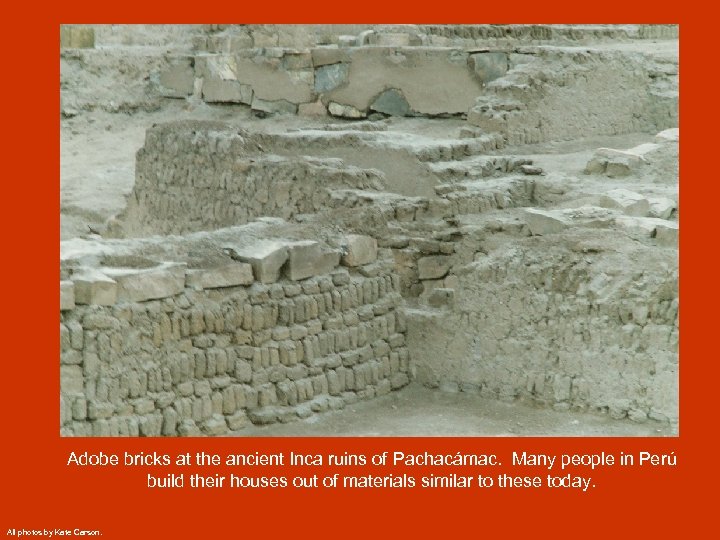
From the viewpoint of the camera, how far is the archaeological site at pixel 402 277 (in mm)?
7164

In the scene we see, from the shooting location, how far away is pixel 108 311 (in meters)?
6.86

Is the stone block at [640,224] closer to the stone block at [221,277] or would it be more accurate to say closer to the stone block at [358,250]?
the stone block at [358,250]

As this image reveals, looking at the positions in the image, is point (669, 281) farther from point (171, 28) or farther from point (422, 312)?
point (171, 28)

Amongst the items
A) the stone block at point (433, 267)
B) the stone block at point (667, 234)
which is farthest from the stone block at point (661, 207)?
the stone block at point (433, 267)

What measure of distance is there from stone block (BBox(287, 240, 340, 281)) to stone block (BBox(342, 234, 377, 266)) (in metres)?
0.13

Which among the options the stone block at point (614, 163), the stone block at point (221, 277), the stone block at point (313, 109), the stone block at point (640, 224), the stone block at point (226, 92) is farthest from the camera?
the stone block at point (226, 92)

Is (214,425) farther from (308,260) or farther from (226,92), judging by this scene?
(226,92)

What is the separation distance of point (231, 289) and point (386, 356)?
1333 mm

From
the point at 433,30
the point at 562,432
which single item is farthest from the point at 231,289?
the point at 433,30

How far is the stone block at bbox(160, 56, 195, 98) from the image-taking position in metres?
14.6

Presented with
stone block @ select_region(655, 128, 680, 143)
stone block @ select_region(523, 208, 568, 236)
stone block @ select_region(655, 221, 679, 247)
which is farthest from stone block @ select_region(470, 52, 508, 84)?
stone block @ select_region(655, 221, 679, 247)

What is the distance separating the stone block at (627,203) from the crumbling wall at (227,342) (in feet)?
4.89

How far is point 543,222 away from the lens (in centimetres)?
824

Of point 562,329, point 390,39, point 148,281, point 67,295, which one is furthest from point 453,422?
point 390,39
